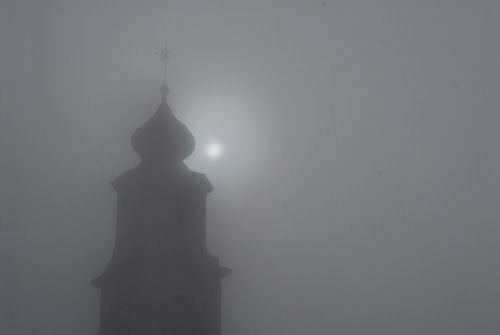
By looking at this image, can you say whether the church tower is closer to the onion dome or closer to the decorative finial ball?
the onion dome

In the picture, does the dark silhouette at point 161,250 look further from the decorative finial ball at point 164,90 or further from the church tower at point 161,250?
the decorative finial ball at point 164,90

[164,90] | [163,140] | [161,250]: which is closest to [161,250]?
[161,250]

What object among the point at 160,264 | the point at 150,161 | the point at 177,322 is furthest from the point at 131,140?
the point at 177,322

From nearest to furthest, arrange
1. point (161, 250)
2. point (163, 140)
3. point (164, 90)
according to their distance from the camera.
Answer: point (161, 250) → point (163, 140) → point (164, 90)

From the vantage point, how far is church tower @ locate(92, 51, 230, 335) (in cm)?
1839

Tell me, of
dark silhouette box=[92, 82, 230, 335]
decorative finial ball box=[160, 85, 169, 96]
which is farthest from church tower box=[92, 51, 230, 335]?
decorative finial ball box=[160, 85, 169, 96]

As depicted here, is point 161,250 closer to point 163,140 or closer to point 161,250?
point 161,250

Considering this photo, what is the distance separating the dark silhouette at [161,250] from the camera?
60.3 feet

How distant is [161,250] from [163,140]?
132 inches

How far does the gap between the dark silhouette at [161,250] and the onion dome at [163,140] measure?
30 millimetres

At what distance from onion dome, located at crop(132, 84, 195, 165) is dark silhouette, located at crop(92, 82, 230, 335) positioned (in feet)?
0.10

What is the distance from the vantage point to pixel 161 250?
18688mm

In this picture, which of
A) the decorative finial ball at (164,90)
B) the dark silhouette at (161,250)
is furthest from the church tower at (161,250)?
the decorative finial ball at (164,90)

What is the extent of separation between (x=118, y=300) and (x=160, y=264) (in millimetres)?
1699
